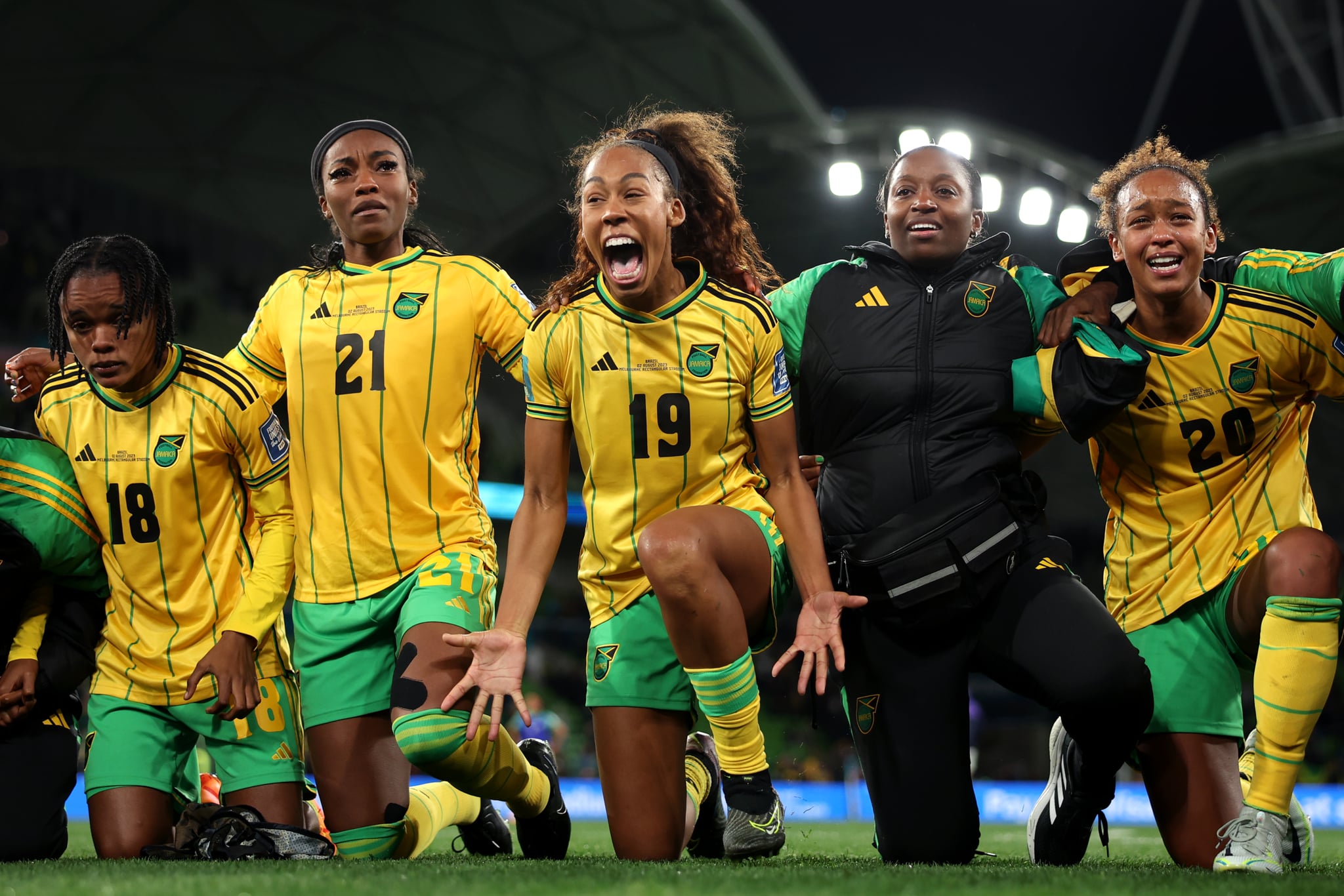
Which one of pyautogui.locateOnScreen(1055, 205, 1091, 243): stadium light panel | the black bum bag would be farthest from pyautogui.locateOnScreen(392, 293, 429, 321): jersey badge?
pyautogui.locateOnScreen(1055, 205, 1091, 243): stadium light panel

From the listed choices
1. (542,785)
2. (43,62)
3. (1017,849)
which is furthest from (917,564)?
(43,62)

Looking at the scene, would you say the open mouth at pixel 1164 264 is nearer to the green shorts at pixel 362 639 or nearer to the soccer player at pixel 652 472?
the soccer player at pixel 652 472

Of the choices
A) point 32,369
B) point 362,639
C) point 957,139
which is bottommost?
point 362,639

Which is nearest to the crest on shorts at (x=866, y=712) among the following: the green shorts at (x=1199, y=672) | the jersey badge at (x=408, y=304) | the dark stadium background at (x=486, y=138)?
the green shorts at (x=1199, y=672)

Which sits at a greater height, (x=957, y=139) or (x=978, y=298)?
(x=957, y=139)

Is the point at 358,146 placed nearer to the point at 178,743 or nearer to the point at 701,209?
the point at 701,209

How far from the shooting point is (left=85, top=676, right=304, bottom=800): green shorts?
425 centimetres

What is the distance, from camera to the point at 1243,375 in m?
4.18

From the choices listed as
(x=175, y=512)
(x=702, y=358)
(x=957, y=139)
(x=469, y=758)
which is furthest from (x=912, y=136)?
(x=469, y=758)

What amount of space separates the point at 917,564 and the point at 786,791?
1090 centimetres

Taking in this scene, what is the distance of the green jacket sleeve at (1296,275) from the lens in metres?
4.09

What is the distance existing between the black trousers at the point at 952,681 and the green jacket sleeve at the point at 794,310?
0.87 metres

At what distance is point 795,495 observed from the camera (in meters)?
3.91

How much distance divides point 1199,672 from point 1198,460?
72cm
